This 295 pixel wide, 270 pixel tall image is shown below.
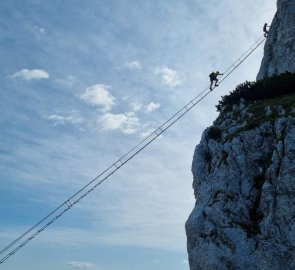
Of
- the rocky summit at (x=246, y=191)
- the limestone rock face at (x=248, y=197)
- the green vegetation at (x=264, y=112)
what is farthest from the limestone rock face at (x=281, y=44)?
the limestone rock face at (x=248, y=197)

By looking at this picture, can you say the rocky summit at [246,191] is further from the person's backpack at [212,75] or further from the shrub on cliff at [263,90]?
the person's backpack at [212,75]

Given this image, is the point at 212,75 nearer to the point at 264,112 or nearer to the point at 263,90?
the point at 263,90

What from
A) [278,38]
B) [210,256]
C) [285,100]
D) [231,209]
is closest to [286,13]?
[278,38]

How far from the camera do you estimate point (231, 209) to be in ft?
96.8

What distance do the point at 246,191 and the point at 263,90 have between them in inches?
496

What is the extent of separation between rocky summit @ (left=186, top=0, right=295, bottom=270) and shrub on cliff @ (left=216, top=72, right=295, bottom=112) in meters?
1.22

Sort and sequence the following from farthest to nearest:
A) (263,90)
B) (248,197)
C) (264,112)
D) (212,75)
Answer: (212,75)
(263,90)
(264,112)
(248,197)

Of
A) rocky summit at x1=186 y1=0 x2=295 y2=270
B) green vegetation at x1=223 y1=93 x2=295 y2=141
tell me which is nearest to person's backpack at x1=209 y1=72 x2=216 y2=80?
rocky summit at x1=186 y1=0 x2=295 y2=270

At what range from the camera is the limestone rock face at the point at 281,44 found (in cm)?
4756

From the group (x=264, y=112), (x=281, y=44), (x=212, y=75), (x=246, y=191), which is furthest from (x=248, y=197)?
(x=281, y=44)

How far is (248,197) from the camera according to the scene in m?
29.7

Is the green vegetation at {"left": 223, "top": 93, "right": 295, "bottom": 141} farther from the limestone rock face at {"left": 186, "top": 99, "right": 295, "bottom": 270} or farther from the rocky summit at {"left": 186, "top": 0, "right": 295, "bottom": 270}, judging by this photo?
the limestone rock face at {"left": 186, "top": 99, "right": 295, "bottom": 270}

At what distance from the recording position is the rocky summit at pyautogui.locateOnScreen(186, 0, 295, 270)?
87.0ft

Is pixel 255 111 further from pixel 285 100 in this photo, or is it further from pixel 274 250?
pixel 274 250
